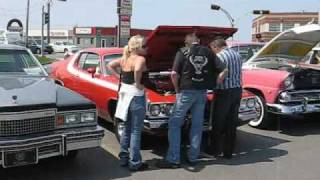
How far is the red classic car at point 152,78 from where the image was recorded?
7176mm

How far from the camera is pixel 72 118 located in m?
6.12

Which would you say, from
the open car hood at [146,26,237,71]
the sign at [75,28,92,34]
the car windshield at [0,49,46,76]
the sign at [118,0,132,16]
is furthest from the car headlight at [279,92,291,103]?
the sign at [75,28,92,34]

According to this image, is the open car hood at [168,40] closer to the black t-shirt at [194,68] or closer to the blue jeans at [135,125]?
the black t-shirt at [194,68]

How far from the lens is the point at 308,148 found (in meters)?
8.04

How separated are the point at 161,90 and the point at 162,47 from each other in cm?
67

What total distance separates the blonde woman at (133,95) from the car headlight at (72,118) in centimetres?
65

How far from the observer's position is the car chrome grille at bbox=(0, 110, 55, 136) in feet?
18.1

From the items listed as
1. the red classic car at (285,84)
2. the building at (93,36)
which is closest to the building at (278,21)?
the building at (93,36)

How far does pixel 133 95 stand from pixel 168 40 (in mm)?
1792

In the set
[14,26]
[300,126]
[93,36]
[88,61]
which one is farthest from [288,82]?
[93,36]

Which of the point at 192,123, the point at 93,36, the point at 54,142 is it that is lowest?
the point at 54,142

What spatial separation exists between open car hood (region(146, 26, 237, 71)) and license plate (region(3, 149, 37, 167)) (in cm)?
275

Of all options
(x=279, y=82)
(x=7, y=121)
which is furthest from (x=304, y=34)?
(x=7, y=121)

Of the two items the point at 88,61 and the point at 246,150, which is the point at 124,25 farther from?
the point at 246,150
